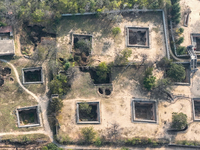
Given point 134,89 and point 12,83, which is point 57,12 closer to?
point 12,83

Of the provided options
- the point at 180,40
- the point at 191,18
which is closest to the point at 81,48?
the point at 180,40

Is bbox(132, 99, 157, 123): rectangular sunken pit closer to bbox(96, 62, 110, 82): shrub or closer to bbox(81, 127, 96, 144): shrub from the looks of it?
bbox(96, 62, 110, 82): shrub

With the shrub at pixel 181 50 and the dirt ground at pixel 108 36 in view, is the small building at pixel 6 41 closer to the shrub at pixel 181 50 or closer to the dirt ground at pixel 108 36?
the dirt ground at pixel 108 36

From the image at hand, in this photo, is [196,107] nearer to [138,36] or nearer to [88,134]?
[138,36]

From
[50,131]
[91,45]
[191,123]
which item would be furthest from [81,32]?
[191,123]

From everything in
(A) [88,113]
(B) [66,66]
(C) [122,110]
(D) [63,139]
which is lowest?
(D) [63,139]

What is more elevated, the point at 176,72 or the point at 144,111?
the point at 176,72

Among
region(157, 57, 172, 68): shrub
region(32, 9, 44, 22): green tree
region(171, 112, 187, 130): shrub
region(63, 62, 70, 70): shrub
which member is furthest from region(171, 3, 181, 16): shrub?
region(32, 9, 44, 22): green tree
